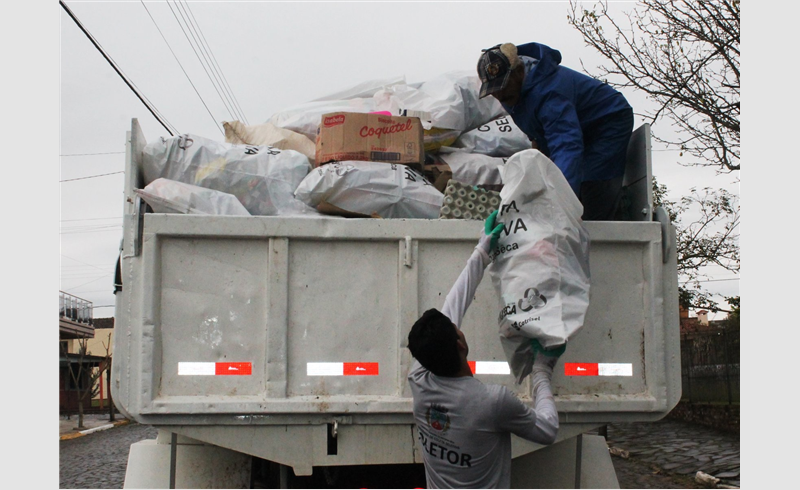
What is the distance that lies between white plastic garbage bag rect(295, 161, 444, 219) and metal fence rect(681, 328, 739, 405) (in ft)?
27.5

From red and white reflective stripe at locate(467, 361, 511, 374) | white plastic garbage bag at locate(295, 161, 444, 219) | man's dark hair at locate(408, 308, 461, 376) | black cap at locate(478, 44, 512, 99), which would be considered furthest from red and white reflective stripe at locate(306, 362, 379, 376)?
black cap at locate(478, 44, 512, 99)

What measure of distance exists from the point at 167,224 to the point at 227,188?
0.64 m

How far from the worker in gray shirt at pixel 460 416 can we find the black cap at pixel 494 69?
151cm

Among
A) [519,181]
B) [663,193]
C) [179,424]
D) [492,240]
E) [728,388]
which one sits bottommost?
[728,388]

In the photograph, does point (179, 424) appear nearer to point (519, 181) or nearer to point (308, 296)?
point (308, 296)

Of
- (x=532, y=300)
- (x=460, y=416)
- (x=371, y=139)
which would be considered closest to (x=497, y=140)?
(x=371, y=139)

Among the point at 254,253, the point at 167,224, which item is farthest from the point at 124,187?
the point at 254,253

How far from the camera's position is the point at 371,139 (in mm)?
3619

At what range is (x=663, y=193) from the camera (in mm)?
11555

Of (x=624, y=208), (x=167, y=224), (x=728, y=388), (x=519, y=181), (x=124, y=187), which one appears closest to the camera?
(x=519, y=181)

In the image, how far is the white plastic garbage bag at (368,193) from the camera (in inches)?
134

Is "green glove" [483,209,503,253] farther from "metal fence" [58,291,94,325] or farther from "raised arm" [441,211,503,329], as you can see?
"metal fence" [58,291,94,325]

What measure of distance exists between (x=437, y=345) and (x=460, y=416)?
0.23m

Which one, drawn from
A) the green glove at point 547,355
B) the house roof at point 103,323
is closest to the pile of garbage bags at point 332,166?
the green glove at point 547,355
